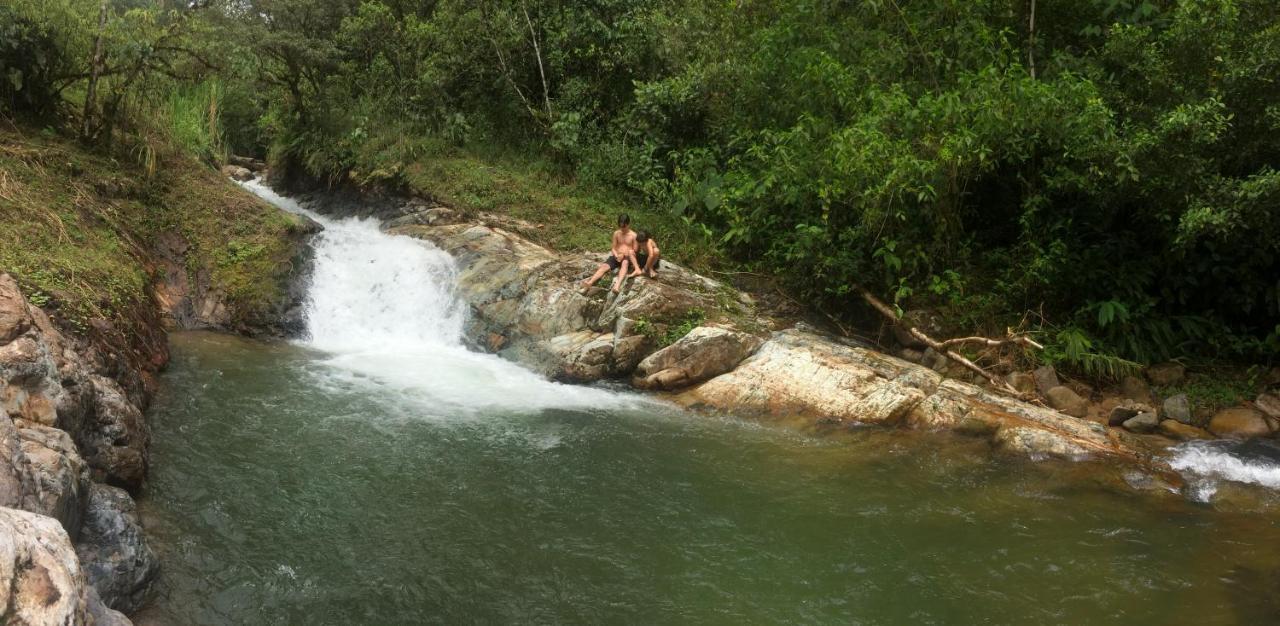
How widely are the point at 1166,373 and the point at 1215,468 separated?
6.83 feet

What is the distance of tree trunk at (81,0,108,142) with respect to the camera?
1137 centimetres

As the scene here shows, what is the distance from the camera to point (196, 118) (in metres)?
15.4

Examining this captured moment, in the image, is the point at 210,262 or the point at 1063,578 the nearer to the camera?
the point at 1063,578

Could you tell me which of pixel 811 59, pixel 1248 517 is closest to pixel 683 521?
pixel 1248 517

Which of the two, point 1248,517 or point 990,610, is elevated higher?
point 1248,517

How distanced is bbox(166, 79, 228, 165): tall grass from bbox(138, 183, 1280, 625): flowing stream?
6422 mm

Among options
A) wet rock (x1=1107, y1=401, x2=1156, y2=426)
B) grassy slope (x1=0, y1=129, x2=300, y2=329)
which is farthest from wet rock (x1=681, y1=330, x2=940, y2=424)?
grassy slope (x1=0, y1=129, x2=300, y2=329)

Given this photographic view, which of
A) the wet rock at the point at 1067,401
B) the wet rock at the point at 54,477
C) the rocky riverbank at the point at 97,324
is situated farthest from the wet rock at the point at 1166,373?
the wet rock at the point at 54,477

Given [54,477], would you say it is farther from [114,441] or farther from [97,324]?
[97,324]

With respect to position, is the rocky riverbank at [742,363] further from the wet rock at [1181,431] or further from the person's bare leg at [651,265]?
the person's bare leg at [651,265]

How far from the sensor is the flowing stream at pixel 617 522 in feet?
17.8

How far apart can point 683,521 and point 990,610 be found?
7.83ft

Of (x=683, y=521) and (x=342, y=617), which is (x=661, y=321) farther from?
(x=342, y=617)

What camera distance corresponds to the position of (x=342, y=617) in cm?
503
